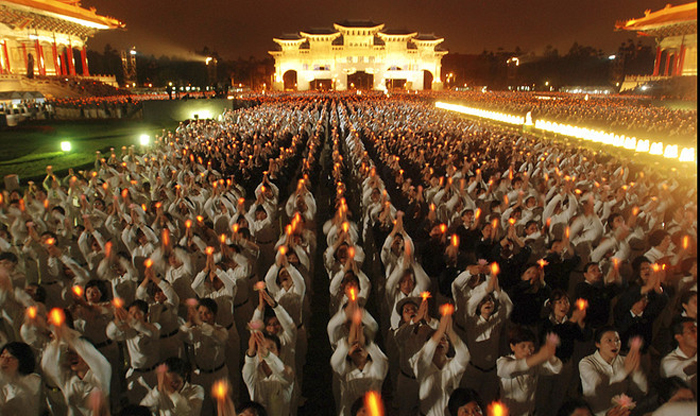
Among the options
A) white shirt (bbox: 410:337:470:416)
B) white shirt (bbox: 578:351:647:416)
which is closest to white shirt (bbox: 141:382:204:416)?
white shirt (bbox: 410:337:470:416)

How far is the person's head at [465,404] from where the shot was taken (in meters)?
2.66

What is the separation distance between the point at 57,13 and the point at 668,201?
42.7 meters

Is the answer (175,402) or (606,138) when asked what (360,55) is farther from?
(175,402)

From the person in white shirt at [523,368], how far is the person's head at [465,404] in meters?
0.57

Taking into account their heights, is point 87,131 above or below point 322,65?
below

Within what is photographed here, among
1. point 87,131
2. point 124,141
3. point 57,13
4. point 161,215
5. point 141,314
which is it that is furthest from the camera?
point 57,13

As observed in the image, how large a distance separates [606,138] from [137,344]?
1470 centimetres

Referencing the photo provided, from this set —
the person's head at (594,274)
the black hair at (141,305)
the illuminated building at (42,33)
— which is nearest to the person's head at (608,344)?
the person's head at (594,274)

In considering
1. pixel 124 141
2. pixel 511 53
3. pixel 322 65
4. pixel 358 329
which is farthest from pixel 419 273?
pixel 511 53

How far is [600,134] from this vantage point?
14945mm

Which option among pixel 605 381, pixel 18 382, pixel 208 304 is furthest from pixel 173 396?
pixel 605 381

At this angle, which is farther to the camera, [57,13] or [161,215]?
[57,13]

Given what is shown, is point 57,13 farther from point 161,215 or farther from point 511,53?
point 511,53

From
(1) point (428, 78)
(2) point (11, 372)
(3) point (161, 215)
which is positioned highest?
(1) point (428, 78)
